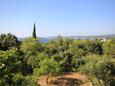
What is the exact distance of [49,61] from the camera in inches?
1077

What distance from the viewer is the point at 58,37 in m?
49.6

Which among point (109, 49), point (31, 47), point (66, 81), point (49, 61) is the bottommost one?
point (66, 81)

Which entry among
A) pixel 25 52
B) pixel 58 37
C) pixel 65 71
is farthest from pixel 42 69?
pixel 58 37

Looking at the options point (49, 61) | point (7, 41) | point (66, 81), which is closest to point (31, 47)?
point (7, 41)

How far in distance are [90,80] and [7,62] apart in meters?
13.8

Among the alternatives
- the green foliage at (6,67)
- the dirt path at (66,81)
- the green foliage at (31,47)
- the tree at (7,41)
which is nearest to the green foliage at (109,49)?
the green foliage at (31,47)

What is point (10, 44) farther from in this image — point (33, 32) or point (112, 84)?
point (33, 32)

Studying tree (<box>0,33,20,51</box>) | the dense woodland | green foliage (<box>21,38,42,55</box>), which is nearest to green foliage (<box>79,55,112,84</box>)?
the dense woodland

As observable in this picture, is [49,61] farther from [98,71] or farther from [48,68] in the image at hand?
[98,71]

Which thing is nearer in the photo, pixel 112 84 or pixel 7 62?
pixel 7 62

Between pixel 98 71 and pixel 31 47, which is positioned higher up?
pixel 31 47

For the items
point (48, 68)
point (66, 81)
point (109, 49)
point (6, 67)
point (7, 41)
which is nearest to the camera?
point (6, 67)

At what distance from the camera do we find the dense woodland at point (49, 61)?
50.9ft

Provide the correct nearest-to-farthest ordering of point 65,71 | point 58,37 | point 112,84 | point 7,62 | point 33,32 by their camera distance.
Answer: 1. point 7,62
2. point 112,84
3. point 65,71
4. point 58,37
5. point 33,32
